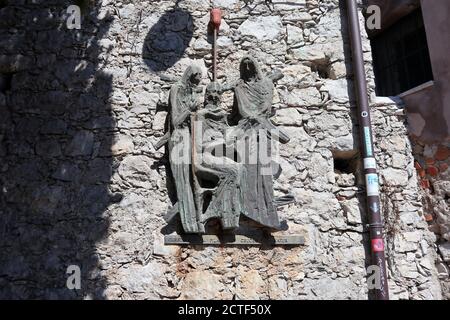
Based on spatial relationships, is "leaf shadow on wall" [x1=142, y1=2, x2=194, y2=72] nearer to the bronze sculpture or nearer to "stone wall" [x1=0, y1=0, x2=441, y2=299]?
"stone wall" [x1=0, y1=0, x2=441, y2=299]

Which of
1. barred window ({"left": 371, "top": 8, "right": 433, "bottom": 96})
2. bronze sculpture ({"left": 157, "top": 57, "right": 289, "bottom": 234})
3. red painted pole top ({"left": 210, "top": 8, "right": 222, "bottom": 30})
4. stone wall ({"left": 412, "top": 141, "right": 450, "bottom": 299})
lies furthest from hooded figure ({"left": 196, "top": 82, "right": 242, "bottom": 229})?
barred window ({"left": 371, "top": 8, "right": 433, "bottom": 96})

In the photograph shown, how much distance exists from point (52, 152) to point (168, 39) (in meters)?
1.63

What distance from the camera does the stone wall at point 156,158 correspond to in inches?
166

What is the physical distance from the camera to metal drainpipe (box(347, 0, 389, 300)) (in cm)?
432

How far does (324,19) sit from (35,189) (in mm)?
3408

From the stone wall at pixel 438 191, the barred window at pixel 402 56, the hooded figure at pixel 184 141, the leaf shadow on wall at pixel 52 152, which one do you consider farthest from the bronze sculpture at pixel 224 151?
the barred window at pixel 402 56

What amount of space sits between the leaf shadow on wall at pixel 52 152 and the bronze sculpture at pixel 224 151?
27.3 inches

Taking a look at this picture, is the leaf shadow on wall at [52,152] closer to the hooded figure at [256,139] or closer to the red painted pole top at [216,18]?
the red painted pole top at [216,18]

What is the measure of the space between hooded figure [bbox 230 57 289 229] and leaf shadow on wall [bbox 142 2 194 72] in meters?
0.70

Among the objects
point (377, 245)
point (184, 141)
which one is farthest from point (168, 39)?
point (377, 245)

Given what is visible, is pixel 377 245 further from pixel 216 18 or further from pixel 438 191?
pixel 216 18

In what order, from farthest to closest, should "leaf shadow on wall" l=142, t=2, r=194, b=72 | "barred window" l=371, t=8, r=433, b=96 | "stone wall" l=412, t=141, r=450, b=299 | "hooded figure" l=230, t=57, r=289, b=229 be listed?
"barred window" l=371, t=8, r=433, b=96 < "leaf shadow on wall" l=142, t=2, r=194, b=72 < "stone wall" l=412, t=141, r=450, b=299 < "hooded figure" l=230, t=57, r=289, b=229

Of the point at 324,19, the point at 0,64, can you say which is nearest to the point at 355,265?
the point at 324,19

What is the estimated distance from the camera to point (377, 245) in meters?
4.36
